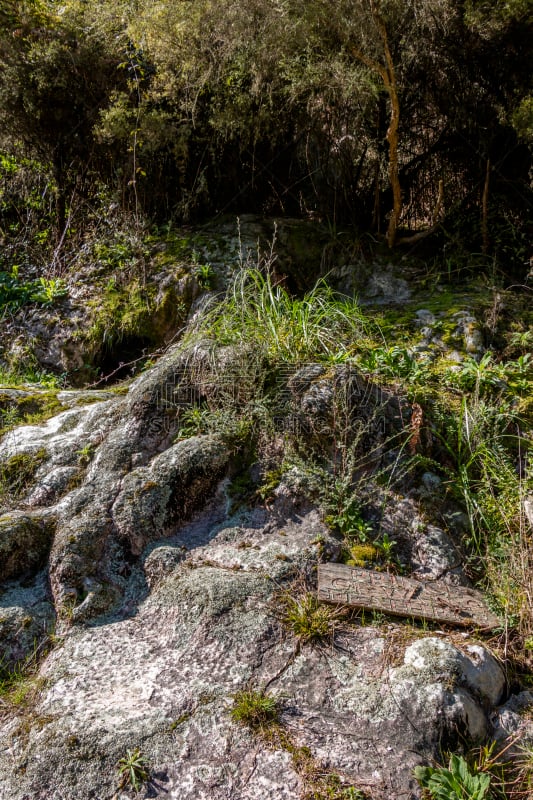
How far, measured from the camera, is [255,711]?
7.26 feet

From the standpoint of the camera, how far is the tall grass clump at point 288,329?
3.62m

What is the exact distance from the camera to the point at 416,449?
10.6 feet

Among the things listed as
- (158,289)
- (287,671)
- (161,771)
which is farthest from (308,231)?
(161,771)

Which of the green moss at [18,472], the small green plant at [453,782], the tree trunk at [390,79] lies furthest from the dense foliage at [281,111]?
the small green plant at [453,782]

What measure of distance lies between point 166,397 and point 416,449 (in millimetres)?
1485

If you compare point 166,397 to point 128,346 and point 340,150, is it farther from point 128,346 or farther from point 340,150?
point 340,150

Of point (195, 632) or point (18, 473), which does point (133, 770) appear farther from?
point (18, 473)

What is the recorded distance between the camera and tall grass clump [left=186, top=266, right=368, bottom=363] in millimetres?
3621

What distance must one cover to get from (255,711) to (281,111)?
4.99 metres

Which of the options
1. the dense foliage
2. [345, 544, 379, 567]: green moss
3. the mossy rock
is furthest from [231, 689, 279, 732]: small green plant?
the dense foliage

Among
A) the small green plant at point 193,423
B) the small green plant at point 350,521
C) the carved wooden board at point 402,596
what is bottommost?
the carved wooden board at point 402,596

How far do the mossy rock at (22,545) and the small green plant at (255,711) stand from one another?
136 centimetres

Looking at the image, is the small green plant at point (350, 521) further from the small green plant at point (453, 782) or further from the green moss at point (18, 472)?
the green moss at point (18, 472)

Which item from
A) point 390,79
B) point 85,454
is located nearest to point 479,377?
point 85,454
